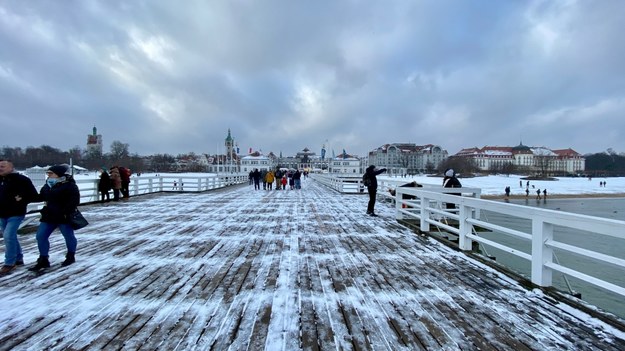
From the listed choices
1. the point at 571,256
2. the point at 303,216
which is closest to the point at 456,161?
the point at 571,256

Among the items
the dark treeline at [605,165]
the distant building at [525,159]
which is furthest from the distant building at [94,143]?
the dark treeline at [605,165]

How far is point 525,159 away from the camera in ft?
487

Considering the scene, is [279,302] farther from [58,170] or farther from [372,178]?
[372,178]

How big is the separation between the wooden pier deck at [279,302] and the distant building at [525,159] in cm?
13930

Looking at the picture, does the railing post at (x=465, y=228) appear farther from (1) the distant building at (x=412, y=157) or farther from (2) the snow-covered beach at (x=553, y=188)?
(1) the distant building at (x=412, y=157)

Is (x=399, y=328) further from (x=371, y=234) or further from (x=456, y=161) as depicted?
(x=456, y=161)

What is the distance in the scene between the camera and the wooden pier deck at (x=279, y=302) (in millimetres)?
2766

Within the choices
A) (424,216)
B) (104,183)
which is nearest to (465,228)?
(424,216)

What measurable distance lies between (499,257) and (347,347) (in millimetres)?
13545

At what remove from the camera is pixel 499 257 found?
13891 mm

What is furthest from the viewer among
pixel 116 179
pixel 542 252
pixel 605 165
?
pixel 605 165

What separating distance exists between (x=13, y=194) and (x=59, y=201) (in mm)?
644

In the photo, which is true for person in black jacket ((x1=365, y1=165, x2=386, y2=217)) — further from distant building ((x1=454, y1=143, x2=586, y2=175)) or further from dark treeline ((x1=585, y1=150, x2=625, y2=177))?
dark treeline ((x1=585, y1=150, x2=625, y2=177))

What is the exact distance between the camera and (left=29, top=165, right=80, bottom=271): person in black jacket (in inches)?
178
